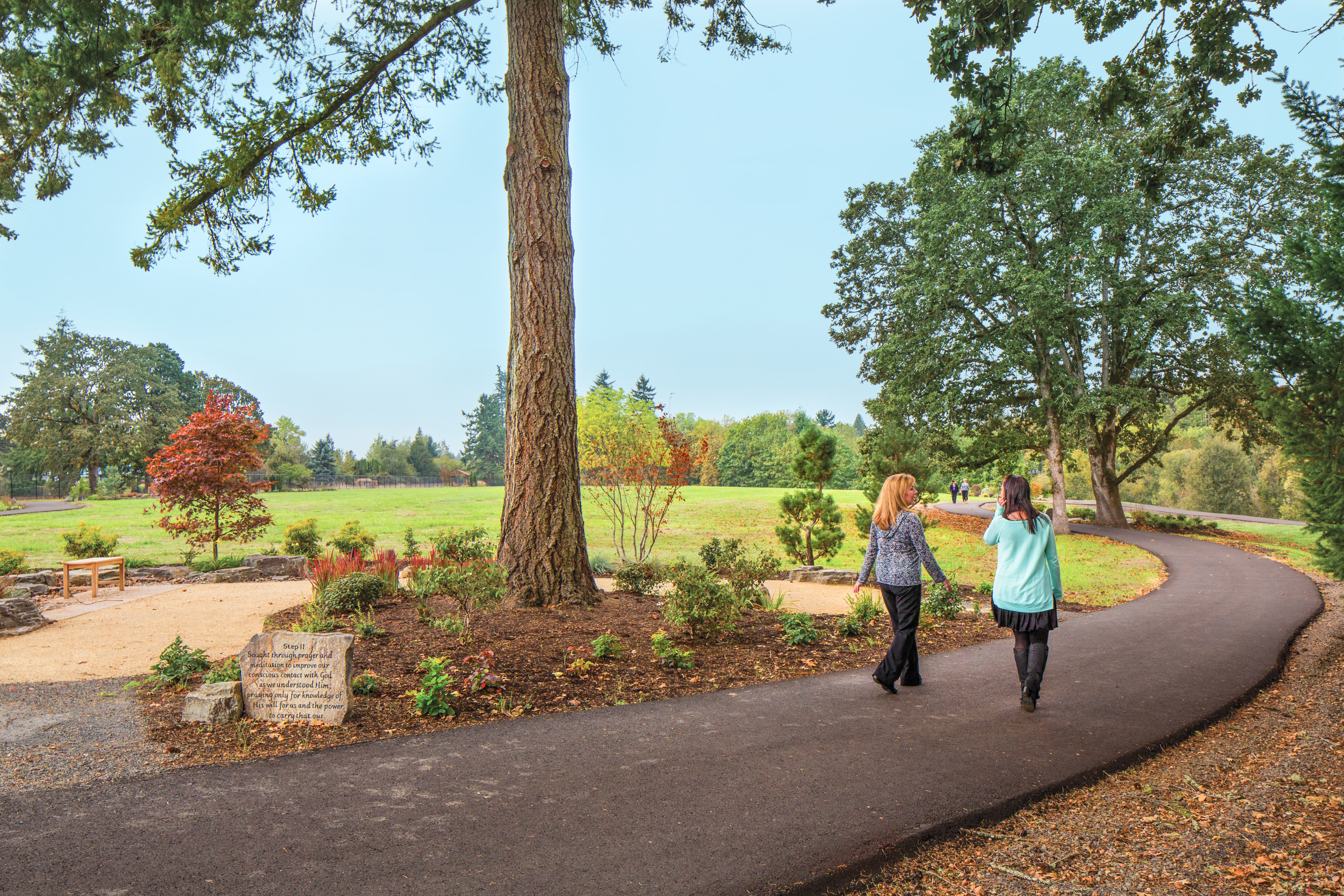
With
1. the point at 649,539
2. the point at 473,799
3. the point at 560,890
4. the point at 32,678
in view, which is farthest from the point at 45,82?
the point at 649,539

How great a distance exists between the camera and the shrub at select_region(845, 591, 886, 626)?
8.08 metres

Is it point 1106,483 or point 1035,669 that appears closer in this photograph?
point 1035,669

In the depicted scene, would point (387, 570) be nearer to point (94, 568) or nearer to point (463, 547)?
point (463, 547)

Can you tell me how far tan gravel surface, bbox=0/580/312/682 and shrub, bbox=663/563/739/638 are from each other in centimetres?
456

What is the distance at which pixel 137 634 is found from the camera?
8430 millimetres

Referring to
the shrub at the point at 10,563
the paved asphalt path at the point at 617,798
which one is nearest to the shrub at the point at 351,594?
the paved asphalt path at the point at 617,798

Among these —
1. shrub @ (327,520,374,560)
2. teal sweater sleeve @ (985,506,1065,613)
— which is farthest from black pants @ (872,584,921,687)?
shrub @ (327,520,374,560)

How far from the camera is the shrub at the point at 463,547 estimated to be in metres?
10.4

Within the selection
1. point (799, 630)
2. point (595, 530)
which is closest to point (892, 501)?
point (799, 630)

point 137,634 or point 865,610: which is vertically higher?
point 865,610

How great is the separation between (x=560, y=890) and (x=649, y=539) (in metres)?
21.1

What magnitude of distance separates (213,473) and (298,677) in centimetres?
1139

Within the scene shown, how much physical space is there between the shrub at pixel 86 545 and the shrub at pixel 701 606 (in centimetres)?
1398

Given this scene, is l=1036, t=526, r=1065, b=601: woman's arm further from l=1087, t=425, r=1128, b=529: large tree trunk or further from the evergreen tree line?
the evergreen tree line
